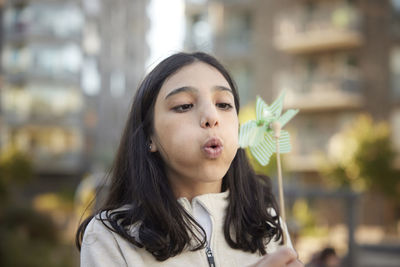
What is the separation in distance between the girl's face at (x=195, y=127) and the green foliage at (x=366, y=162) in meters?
14.9

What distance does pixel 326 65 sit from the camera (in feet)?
63.4

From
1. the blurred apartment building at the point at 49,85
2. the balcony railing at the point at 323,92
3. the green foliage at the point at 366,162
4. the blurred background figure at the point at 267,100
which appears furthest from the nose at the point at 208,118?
the blurred apartment building at the point at 49,85

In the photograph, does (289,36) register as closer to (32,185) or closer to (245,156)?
(32,185)

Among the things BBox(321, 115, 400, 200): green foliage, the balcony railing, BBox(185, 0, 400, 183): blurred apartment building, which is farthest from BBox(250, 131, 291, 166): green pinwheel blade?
the balcony railing

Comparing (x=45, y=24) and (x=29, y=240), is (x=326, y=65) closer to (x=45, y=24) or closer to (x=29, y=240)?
(x=29, y=240)

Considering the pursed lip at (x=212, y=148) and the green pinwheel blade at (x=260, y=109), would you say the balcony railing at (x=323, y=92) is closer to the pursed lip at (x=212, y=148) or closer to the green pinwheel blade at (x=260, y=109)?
the green pinwheel blade at (x=260, y=109)

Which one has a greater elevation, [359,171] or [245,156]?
[245,156]

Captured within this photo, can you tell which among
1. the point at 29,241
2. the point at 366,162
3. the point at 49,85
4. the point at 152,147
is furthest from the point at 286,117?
the point at 49,85

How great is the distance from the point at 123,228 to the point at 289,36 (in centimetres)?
1852

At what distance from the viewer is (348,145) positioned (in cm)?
1638

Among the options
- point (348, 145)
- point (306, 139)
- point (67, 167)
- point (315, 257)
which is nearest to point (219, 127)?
point (315, 257)

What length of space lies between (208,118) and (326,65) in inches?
727

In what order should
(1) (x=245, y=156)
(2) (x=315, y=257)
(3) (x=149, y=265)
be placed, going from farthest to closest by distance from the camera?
(2) (x=315, y=257), (1) (x=245, y=156), (3) (x=149, y=265)

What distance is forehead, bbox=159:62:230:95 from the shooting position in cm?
161
